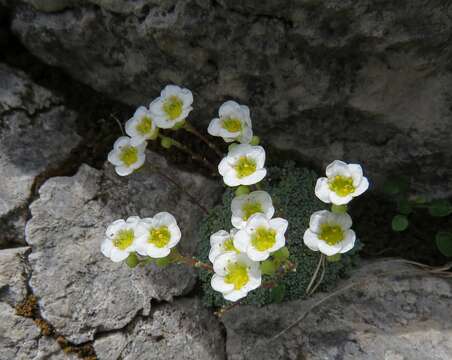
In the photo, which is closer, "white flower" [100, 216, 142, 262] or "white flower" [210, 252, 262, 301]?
"white flower" [210, 252, 262, 301]

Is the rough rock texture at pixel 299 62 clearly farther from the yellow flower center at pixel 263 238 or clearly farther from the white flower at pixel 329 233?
the yellow flower center at pixel 263 238

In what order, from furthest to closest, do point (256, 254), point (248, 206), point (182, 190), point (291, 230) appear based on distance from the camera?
1. point (182, 190)
2. point (291, 230)
3. point (248, 206)
4. point (256, 254)

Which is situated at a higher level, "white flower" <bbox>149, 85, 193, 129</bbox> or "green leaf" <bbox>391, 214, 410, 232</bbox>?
"white flower" <bbox>149, 85, 193, 129</bbox>

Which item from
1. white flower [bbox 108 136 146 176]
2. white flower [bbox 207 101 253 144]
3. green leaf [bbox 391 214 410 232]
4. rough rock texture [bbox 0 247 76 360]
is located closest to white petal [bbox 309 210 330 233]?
white flower [bbox 207 101 253 144]

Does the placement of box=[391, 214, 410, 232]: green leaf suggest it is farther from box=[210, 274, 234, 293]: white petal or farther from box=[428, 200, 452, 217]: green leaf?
Answer: box=[210, 274, 234, 293]: white petal

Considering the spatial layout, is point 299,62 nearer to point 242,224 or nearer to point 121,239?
point 242,224

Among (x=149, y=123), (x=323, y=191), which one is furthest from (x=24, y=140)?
(x=323, y=191)

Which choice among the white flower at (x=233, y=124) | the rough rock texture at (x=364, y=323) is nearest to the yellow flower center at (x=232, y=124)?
the white flower at (x=233, y=124)
